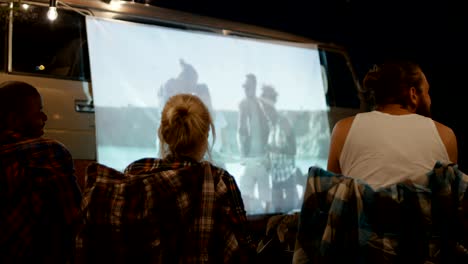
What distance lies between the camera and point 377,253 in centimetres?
175

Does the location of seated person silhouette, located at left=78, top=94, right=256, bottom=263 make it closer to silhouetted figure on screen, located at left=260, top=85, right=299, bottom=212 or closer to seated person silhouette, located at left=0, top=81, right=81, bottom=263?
seated person silhouette, located at left=0, top=81, right=81, bottom=263

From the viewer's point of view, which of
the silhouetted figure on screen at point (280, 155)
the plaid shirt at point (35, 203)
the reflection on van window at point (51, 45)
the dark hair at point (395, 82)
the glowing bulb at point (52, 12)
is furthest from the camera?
the silhouetted figure on screen at point (280, 155)

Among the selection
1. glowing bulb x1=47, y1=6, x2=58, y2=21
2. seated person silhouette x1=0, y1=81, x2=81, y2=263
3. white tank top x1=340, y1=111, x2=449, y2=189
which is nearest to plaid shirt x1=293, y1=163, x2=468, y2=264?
white tank top x1=340, y1=111, x2=449, y2=189

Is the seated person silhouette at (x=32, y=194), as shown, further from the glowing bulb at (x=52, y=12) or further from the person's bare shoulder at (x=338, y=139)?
the glowing bulb at (x=52, y=12)

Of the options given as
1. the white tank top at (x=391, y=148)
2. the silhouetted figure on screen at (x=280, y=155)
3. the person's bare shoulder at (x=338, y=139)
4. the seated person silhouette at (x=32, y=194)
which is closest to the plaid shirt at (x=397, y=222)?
the white tank top at (x=391, y=148)

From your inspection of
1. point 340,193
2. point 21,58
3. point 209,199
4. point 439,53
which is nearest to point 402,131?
point 340,193

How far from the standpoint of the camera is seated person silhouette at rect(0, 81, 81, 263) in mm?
2029

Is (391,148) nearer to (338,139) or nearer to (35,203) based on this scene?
(338,139)

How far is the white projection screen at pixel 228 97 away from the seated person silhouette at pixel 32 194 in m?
1.40

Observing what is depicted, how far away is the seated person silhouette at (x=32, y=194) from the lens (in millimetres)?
2029

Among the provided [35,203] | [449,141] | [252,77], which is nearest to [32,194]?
[35,203]

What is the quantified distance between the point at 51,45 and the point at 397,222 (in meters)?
3.02

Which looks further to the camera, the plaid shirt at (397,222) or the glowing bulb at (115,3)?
the glowing bulb at (115,3)

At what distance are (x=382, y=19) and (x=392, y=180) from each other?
5533 millimetres
